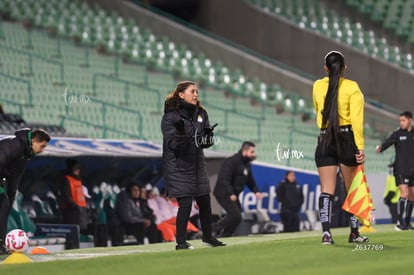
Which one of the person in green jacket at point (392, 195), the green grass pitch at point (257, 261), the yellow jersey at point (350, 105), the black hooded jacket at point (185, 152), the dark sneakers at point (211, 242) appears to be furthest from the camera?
the person in green jacket at point (392, 195)

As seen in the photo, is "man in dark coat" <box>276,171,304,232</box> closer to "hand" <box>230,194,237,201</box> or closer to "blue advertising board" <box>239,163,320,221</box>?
"blue advertising board" <box>239,163,320,221</box>

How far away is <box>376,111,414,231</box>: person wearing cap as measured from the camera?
1992cm

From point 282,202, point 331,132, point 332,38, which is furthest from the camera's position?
point 332,38

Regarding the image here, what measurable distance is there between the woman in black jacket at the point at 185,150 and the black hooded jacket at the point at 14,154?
5.63ft

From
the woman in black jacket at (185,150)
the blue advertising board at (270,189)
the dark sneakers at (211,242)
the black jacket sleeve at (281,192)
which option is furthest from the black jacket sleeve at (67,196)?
the woman in black jacket at (185,150)

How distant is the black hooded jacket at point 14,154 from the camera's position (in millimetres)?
13625

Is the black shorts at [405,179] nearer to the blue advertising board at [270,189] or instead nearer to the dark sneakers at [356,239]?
the blue advertising board at [270,189]

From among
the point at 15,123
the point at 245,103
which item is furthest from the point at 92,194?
the point at 245,103

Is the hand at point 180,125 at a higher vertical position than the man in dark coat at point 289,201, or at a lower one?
higher

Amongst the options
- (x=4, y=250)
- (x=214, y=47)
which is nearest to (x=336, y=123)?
(x=4, y=250)

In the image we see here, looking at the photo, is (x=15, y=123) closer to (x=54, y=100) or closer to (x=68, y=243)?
(x=68, y=243)

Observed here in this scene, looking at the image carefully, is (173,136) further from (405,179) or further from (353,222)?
(405,179)

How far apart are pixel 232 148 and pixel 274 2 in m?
12.7

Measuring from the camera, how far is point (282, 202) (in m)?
24.5
